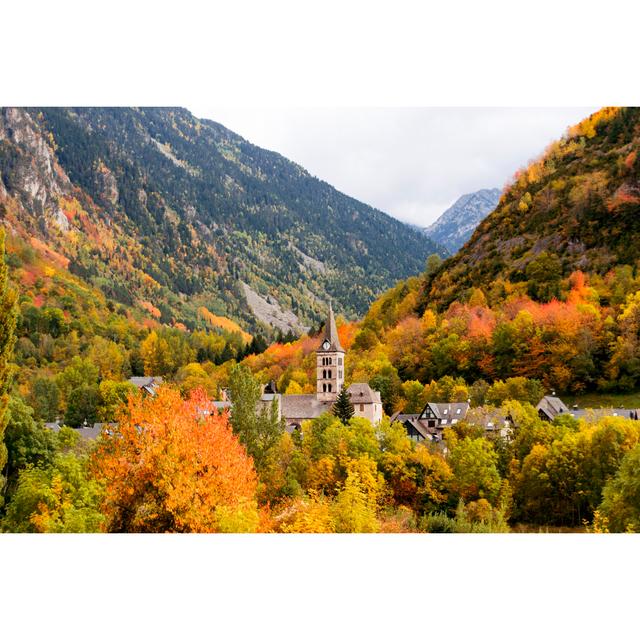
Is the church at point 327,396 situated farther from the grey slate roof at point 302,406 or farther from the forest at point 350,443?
the forest at point 350,443

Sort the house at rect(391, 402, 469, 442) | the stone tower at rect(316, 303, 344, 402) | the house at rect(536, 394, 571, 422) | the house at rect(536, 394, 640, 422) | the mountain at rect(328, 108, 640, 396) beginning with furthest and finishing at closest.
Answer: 1. the stone tower at rect(316, 303, 344, 402)
2. the mountain at rect(328, 108, 640, 396)
3. the house at rect(391, 402, 469, 442)
4. the house at rect(536, 394, 571, 422)
5. the house at rect(536, 394, 640, 422)

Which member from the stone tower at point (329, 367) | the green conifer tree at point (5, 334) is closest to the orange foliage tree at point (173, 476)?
the green conifer tree at point (5, 334)

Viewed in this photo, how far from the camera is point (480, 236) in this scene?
147ft

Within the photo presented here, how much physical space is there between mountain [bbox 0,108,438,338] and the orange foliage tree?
5456cm

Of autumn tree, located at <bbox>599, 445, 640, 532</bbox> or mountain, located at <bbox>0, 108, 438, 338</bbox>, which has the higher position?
mountain, located at <bbox>0, 108, 438, 338</bbox>

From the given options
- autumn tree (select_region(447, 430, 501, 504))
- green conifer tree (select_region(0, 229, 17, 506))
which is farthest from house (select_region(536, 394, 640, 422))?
green conifer tree (select_region(0, 229, 17, 506))

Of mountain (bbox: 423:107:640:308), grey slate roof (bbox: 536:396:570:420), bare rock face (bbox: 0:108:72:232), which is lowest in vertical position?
grey slate roof (bbox: 536:396:570:420)

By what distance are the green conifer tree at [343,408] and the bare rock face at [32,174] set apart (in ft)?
210

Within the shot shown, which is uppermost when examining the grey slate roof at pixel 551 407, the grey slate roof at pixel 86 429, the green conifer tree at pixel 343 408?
the grey slate roof at pixel 551 407

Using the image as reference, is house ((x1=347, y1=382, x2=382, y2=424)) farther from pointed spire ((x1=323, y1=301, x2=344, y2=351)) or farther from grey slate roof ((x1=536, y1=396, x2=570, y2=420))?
grey slate roof ((x1=536, y1=396, x2=570, y2=420))

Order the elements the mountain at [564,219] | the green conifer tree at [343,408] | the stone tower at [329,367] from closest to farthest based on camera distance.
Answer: the green conifer tree at [343,408], the stone tower at [329,367], the mountain at [564,219]

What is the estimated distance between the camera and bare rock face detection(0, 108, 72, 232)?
86.3 m

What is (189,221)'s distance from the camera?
13438 cm

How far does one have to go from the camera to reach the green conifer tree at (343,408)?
1008 inches
